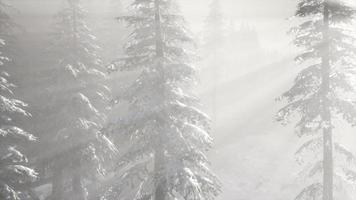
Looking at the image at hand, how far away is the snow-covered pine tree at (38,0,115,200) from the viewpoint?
81.7 feet

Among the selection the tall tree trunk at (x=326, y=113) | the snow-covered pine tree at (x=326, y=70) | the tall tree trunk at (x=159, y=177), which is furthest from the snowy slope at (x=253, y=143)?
the tall tree trunk at (x=159, y=177)

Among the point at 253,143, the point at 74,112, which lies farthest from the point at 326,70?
the point at 253,143

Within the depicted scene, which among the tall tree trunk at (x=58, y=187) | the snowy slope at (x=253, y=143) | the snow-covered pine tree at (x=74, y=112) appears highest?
the snow-covered pine tree at (x=74, y=112)

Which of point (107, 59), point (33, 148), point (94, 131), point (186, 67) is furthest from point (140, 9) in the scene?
point (107, 59)

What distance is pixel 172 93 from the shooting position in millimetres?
15836

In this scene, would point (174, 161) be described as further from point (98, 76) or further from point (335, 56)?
point (98, 76)

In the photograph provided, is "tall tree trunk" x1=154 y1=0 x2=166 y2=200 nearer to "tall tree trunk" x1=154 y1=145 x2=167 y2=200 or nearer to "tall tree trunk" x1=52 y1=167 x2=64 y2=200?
"tall tree trunk" x1=154 y1=145 x2=167 y2=200

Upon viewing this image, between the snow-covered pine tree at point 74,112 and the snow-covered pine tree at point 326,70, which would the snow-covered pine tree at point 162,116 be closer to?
the snow-covered pine tree at point 326,70

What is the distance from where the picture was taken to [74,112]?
84.0 feet

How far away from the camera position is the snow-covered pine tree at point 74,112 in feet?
81.7

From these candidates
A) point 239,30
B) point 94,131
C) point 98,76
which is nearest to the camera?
point 94,131

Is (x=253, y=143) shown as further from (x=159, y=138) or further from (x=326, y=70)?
(x=159, y=138)

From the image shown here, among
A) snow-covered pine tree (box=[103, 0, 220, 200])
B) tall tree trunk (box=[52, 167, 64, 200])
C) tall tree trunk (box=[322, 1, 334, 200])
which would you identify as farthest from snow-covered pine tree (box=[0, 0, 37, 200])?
tall tree trunk (box=[322, 1, 334, 200])

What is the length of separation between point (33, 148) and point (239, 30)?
74.6 meters
